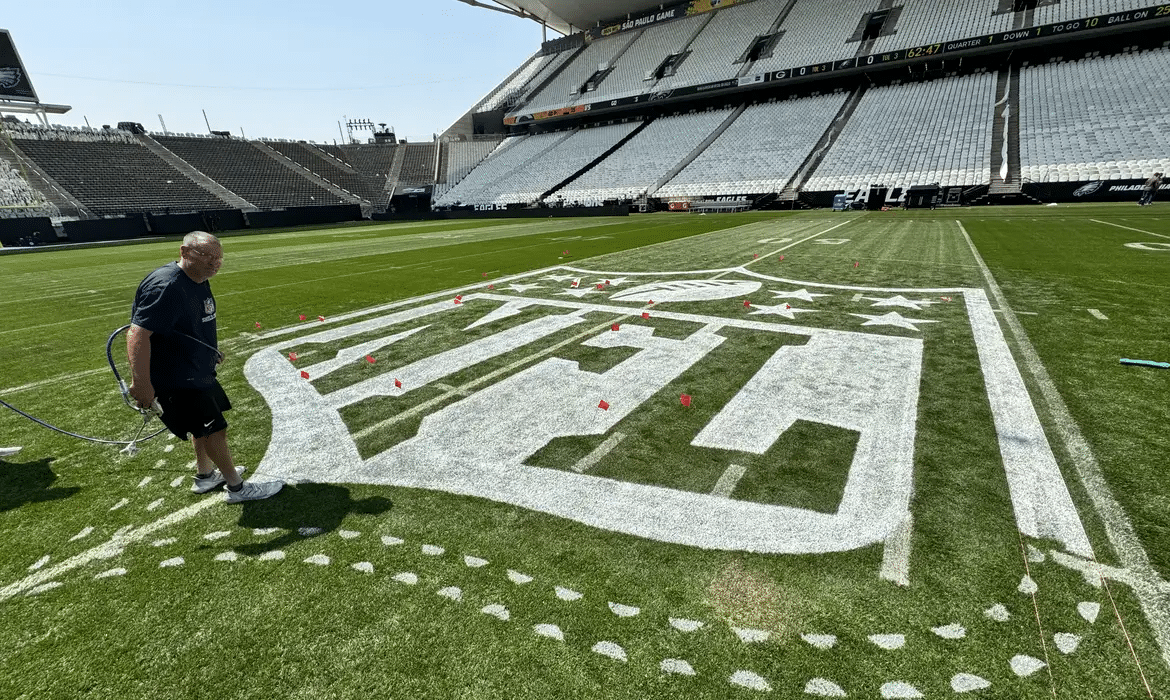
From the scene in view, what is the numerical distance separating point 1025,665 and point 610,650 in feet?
5.60

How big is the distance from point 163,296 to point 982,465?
5.41m

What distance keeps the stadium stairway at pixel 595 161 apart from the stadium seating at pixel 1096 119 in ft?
110

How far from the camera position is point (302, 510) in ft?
10.8

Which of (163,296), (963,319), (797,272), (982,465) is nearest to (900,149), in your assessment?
(797,272)

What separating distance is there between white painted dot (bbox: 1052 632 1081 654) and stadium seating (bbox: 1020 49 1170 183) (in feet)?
131

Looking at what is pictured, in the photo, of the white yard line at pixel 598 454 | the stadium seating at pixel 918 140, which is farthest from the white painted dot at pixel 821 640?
the stadium seating at pixel 918 140

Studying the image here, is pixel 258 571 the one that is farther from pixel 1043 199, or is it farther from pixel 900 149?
pixel 900 149

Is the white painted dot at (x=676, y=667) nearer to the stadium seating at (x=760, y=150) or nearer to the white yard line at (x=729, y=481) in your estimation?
the white yard line at (x=729, y=481)

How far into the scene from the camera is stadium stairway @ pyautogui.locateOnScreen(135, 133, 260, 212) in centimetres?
4932

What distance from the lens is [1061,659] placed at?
2059 mm

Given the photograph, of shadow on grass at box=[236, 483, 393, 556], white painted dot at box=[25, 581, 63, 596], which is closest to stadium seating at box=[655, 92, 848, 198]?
shadow on grass at box=[236, 483, 393, 556]

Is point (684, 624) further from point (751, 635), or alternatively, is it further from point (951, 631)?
point (951, 631)

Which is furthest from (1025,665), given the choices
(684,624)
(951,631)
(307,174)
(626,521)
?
(307,174)

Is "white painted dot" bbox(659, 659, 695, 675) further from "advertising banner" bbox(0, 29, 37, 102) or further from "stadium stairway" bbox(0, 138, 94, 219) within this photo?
"advertising banner" bbox(0, 29, 37, 102)
